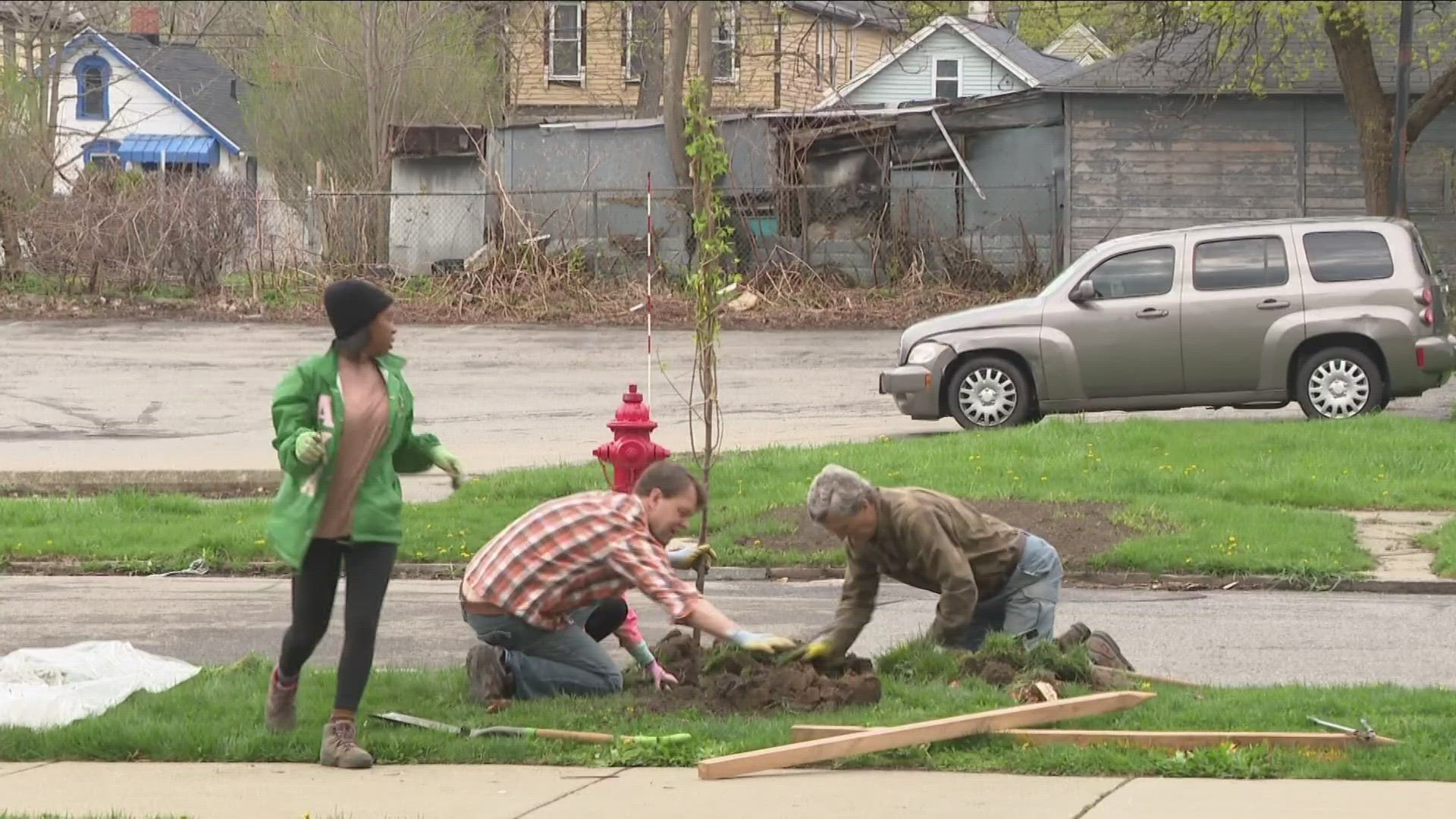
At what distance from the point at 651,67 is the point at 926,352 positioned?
29.9 meters

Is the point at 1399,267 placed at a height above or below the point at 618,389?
above

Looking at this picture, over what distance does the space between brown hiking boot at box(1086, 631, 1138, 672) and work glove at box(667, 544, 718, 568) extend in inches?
62.6

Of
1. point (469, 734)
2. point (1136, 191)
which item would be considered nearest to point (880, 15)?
point (1136, 191)

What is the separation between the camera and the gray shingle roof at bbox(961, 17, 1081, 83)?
51.1 m

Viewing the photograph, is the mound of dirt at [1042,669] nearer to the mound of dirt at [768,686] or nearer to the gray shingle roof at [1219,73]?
the mound of dirt at [768,686]

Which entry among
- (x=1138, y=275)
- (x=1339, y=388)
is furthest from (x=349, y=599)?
(x=1339, y=388)

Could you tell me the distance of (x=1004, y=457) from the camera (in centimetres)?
1515

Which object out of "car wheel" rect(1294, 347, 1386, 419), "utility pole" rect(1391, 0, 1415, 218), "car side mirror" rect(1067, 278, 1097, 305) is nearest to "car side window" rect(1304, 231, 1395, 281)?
"car wheel" rect(1294, 347, 1386, 419)

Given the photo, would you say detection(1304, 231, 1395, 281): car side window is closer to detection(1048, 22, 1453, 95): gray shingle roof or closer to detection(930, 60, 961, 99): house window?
detection(1048, 22, 1453, 95): gray shingle roof

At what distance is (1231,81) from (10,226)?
63.4 feet

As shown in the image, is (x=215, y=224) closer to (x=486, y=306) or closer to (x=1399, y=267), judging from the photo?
(x=486, y=306)

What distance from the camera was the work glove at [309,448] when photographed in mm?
6656

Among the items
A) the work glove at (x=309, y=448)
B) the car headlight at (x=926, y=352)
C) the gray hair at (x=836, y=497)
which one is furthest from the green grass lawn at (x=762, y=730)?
the car headlight at (x=926, y=352)

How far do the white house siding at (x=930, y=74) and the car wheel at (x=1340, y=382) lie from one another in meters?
35.5
